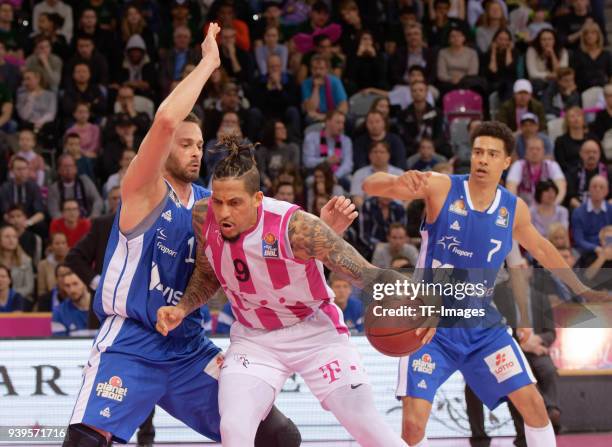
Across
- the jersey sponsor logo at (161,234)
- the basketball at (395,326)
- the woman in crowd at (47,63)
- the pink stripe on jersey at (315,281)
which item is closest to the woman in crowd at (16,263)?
the woman in crowd at (47,63)

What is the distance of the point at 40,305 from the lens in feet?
34.1

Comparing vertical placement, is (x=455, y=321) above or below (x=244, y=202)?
below

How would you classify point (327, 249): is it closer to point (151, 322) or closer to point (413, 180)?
point (151, 322)

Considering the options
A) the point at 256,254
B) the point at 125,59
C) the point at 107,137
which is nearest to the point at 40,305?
the point at 107,137

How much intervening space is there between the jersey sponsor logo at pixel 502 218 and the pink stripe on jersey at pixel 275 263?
72.2 inches

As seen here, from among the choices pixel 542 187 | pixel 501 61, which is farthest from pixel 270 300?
pixel 501 61

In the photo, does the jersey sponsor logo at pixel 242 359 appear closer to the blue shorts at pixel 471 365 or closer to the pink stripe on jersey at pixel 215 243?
the pink stripe on jersey at pixel 215 243

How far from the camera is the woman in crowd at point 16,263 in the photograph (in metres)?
10.9

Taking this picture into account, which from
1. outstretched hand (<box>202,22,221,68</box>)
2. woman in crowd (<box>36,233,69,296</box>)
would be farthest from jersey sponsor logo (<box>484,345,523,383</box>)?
woman in crowd (<box>36,233,69,296</box>)

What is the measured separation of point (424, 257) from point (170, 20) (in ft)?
30.7

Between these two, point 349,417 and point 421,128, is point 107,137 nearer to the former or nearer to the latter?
point 421,128

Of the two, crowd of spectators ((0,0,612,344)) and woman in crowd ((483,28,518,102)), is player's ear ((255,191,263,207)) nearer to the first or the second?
crowd of spectators ((0,0,612,344))

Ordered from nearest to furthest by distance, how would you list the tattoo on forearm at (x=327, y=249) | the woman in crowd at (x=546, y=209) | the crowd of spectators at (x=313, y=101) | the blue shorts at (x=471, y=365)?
the tattoo on forearm at (x=327, y=249) < the blue shorts at (x=471, y=365) < the woman in crowd at (x=546, y=209) < the crowd of spectators at (x=313, y=101)

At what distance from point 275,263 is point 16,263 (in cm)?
657
